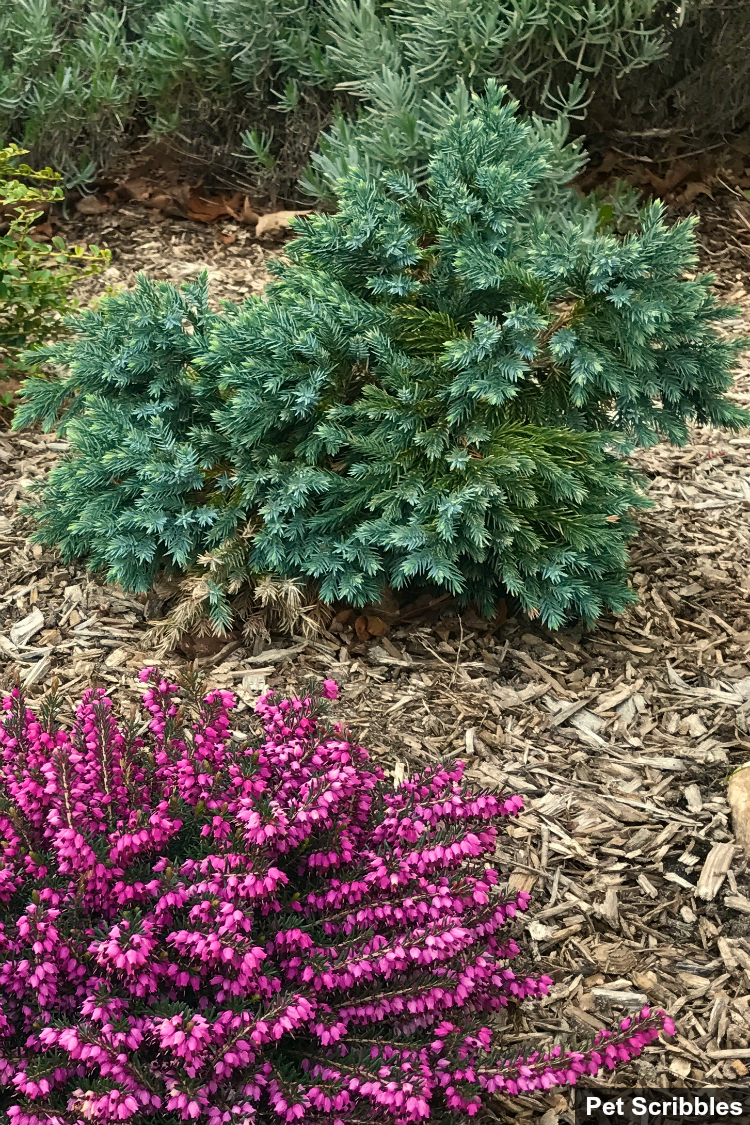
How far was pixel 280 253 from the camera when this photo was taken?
18.4ft

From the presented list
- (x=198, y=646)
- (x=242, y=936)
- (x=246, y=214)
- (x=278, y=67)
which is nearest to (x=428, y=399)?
(x=198, y=646)

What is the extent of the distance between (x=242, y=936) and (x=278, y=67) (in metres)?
5.29

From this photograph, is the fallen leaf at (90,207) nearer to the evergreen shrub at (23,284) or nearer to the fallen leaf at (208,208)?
the fallen leaf at (208,208)

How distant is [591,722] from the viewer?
2.93 metres

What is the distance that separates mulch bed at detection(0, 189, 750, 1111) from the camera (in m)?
2.28

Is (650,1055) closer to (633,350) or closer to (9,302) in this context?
(633,350)

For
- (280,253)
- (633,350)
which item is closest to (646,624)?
(633,350)

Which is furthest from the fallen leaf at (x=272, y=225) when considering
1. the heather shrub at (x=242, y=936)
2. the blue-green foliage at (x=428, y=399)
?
the heather shrub at (x=242, y=936)

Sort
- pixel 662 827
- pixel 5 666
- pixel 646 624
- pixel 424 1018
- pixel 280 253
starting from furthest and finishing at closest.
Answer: pixel 280 253
pixel 646 624
pixel 5 666
pixel 662 827
pixel 424 1018

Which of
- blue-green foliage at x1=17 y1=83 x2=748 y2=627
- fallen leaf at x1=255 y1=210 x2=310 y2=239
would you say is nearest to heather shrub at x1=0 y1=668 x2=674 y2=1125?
blue-green foliage at x1=17 y1=83 x2=748 y2=627

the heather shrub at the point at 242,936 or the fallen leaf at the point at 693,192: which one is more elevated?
the fallen leaf at the point at 693,192

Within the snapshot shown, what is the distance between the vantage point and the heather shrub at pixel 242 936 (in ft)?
5.32

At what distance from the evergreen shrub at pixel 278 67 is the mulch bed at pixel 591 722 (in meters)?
2.25

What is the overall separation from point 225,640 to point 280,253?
314 centimetres
